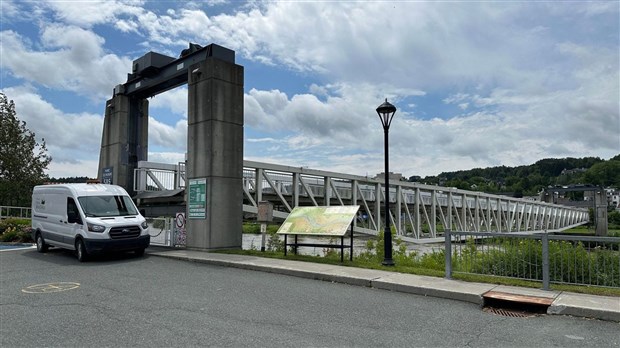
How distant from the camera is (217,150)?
18.0 meters

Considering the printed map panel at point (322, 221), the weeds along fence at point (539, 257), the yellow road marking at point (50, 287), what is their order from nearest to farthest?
the weeds along fence at point (539, 257) → the yellow road marking at point (50, 287) → the printed map panel at point (322, 221)

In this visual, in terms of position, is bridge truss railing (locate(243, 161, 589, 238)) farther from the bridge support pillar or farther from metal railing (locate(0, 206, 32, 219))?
metal railing (locate(0, 206, 32, 219))

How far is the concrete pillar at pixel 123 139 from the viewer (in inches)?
976

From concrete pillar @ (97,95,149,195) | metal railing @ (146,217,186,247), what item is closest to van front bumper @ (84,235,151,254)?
metal railing @ (146,217,186,247)

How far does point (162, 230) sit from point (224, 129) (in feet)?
18.5

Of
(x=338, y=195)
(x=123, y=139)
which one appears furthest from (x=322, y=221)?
(x=338, y=195)

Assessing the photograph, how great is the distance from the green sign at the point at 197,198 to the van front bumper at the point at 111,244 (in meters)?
2.87

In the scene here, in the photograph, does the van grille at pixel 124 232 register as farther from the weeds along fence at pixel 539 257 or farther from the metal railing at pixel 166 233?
the weeds along fence at pixel 539 257

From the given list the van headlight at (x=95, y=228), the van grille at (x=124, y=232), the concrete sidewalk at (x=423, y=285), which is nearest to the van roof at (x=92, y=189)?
the van headlight at (x=95, y=228)

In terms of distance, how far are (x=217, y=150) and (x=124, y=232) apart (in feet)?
15.8

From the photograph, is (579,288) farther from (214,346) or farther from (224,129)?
(224,129)

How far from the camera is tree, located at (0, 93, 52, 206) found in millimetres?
41250

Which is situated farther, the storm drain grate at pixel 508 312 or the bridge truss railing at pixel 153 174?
the bridge truss railing at pixel 153 174

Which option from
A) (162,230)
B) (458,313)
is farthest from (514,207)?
(458,313)
